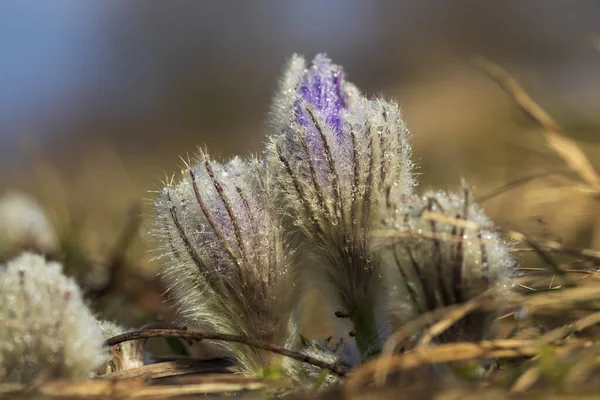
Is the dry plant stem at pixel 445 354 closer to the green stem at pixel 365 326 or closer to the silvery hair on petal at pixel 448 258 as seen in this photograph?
the silvery hair on petal at pixel 448 258

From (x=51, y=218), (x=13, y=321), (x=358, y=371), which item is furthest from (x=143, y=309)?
(x=358, y=371)

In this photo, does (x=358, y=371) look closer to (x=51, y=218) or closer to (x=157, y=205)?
(x=157, y=205)

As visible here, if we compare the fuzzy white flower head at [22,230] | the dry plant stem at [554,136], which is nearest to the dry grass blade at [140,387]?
the dry plant stem at [554,136]

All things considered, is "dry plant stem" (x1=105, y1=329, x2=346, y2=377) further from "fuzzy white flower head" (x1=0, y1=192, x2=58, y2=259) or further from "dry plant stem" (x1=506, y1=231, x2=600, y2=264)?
"fuzzy white flower head" (x1=0, y1=192, x2=58, y2=259)

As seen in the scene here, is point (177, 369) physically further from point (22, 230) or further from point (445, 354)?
point (22, 230)

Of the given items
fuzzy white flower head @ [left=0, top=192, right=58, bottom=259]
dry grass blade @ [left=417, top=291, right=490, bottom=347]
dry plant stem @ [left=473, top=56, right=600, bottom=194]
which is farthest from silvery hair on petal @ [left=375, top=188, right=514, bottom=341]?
fuzzy white flower head @ [left=0, top=192, right=58, bottom=259]

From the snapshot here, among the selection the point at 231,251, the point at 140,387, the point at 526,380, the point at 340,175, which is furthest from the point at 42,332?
the point at 526,380
